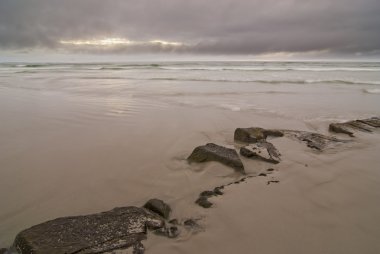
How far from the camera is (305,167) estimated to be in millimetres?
4367

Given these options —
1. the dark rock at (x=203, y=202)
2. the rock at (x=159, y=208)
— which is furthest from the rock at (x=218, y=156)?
the rock at (x=159, y=208)

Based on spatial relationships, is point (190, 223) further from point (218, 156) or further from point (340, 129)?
point (340, 129)

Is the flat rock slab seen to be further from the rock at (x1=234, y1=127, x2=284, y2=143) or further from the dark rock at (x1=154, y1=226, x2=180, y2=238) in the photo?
the dark rock at (x1=154, y1=226, x2=180, y2=238)

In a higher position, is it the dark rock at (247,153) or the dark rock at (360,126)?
the dark rock at (247,153)

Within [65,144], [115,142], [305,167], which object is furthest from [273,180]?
[65,144]

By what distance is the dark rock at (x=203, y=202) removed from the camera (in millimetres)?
3291

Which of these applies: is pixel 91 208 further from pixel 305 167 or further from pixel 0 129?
pixel 0 129

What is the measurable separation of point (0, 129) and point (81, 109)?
263 cm

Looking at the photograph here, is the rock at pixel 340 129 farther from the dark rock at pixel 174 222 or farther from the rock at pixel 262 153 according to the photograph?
the dark rock at pixel 174 222

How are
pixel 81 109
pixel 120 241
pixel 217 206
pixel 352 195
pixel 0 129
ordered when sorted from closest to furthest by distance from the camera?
pixel 120 241 < pixel 217 206 < pixel 352 195 < pixel 0 129 < pixel 81 109

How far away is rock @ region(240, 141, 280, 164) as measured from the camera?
4.60m

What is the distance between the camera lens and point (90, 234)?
2559mm

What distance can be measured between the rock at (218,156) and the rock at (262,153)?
1.00 feet

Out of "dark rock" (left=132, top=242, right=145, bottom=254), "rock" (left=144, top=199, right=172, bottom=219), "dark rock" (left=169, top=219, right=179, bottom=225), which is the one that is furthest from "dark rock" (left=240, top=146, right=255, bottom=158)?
"dark rock" (left=132, top=242, right=145, bottom=254)
